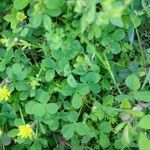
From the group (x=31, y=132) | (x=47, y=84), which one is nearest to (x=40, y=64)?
(x=47, y=84)

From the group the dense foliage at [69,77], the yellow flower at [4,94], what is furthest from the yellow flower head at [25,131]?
the yellow flower at [4,94]

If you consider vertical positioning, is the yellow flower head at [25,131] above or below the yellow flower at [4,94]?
below

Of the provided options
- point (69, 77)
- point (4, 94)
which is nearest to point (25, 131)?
point (4, 94)

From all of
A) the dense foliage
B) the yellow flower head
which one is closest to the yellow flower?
the dense foliage

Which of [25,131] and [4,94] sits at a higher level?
[4,94]

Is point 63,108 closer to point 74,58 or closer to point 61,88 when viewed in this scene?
point 61,88

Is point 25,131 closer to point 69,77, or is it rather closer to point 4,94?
point 4,94

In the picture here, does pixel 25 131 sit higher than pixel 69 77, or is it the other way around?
pixel 69 77

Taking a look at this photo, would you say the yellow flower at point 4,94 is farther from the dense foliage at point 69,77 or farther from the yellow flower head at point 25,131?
the yellow flower head at point 25,131
